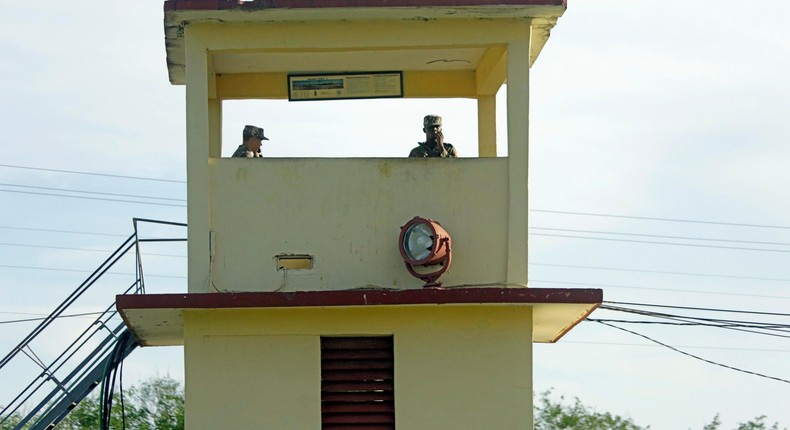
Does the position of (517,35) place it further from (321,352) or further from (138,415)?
(138,415)

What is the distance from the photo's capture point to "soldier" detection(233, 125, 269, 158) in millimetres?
19453

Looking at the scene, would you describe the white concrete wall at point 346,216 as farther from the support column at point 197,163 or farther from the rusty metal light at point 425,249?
the rusty metal light at point 425,249

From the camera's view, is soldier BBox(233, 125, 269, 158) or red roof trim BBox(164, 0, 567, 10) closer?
red roof trim BBox(164, 0, 567, 10)

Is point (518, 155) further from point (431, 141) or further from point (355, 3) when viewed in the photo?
point (355, 3)

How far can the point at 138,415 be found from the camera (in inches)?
1244

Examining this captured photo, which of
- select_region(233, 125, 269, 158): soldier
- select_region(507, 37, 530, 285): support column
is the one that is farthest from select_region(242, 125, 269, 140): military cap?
select_region(507, 37, 530, 285): support column

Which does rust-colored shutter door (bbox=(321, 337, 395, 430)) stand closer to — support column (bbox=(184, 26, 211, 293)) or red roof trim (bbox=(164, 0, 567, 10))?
support column (bbox=(184, 26, 211, 293))

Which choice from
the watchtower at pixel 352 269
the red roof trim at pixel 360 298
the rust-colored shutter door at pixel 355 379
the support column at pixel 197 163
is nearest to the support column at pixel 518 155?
the watchtower at pixel 352 269

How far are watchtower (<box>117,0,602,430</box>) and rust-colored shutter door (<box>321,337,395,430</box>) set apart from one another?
0.02m

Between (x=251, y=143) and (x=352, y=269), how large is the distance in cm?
209

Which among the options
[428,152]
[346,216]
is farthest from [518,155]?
[346,216]

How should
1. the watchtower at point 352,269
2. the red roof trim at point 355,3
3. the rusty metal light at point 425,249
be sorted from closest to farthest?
the rusty metal light at point 425,249 → the watchtower at point 352,269 → the red roof trim at point 355,3

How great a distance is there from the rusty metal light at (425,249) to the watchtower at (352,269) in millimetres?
204

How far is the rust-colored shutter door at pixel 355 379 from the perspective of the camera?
60.1ft
